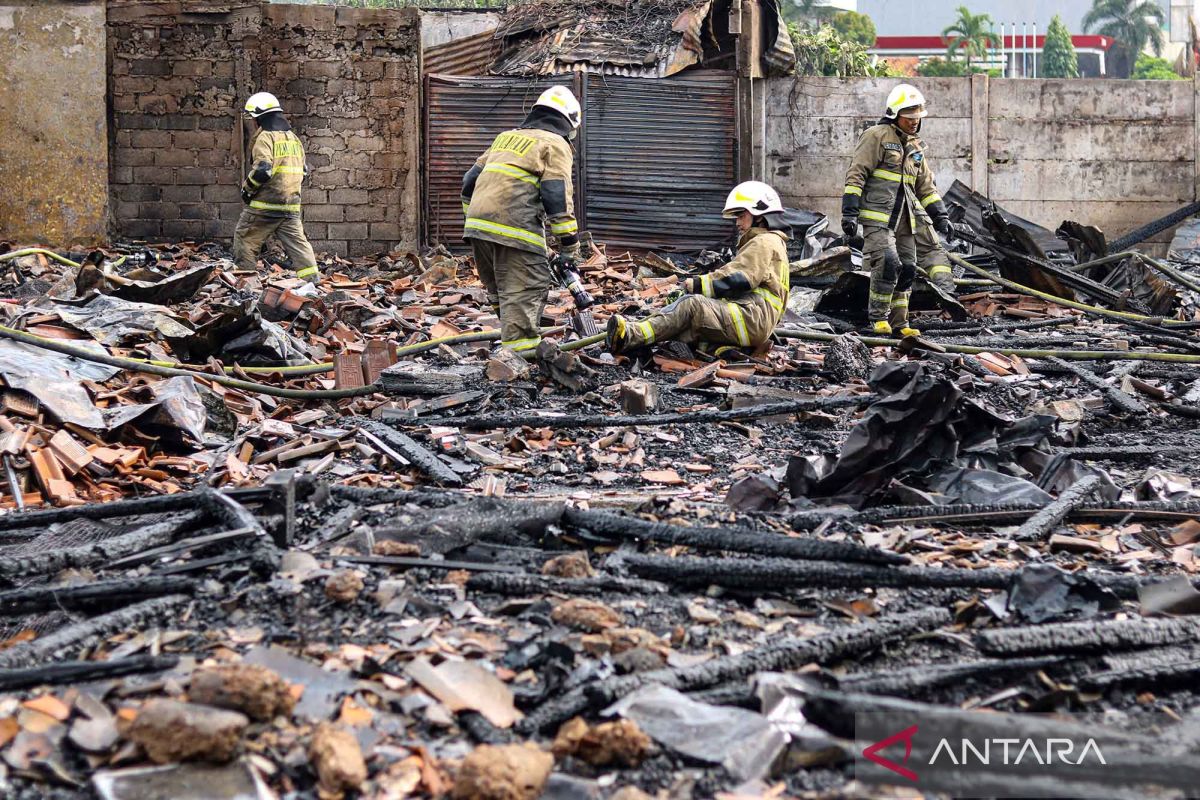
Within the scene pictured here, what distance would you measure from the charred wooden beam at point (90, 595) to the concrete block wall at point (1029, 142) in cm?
1179

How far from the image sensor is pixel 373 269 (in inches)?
530

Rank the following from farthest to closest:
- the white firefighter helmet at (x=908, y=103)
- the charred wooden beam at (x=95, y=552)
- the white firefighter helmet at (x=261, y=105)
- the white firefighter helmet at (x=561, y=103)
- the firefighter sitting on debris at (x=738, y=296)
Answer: the white firefighter helmet at (x=261, y=105) → the white firefighter helmet at (x=908, y=103) → the white firefighter helmet at (x=561, y=103) → the firefighter sitting on debris at (x=738, y=296) → the charred wooden beam at (x=95, y=552)

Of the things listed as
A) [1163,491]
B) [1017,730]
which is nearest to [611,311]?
[1163,491]

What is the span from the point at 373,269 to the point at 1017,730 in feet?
36.9

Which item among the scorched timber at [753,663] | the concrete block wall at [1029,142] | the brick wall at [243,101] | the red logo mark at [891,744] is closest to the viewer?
the red logo mark at [891,744]

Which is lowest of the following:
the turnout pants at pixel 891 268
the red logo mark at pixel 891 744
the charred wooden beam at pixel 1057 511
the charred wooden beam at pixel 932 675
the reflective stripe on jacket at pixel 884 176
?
the red logo mark at pixel 891 744

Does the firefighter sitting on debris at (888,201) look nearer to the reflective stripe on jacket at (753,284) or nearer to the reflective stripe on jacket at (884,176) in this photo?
the reflective stripe on jacket at (884,176)

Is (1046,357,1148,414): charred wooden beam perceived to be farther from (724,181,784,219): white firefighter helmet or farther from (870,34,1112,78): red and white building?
(870,34,1112,78): red and white building

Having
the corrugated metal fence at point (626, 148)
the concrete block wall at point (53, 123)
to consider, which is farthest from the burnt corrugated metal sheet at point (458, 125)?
the concrete block wall at point (53, 123)

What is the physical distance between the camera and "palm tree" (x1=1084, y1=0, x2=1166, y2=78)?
245ft

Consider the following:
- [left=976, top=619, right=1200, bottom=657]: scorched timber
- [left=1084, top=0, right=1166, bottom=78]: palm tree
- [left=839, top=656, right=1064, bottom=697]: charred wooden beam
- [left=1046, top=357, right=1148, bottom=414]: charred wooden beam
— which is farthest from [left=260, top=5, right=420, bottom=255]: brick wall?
[left=1084, top=0, right=1166, bottom=78]: palm tree

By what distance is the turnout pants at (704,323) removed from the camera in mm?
8328

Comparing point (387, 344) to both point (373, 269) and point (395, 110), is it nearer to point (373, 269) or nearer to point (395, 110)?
point (373, 269)

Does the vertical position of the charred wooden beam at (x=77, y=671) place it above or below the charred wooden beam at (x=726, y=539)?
below
